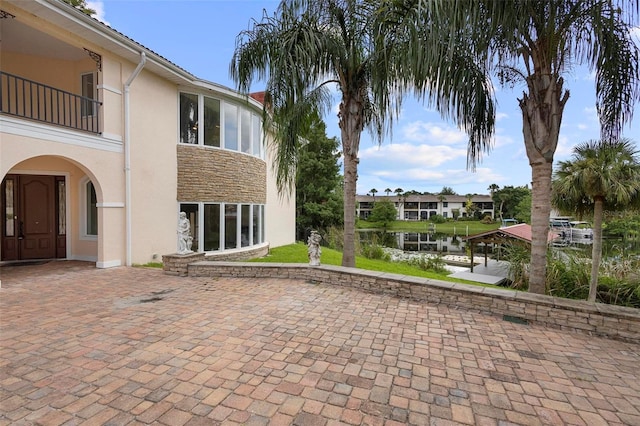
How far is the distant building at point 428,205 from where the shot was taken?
225 ft

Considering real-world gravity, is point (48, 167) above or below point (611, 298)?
above

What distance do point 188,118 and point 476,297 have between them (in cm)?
983

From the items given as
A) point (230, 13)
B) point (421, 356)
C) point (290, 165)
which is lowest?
point (421, 356)

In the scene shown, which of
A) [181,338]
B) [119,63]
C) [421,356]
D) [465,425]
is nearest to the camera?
[465,425]

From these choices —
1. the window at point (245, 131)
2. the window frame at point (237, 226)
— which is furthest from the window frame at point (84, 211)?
the window at point (245, 131)

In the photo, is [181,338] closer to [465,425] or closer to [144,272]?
[465,425]

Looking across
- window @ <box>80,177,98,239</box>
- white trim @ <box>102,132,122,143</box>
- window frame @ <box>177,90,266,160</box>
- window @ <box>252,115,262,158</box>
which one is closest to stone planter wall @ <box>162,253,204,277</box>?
window @ <box>80,177,98,239</box>

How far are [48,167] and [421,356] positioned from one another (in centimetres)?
1071

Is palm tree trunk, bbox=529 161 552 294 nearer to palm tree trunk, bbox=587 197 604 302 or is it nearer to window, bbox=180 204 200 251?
palm tree trunk, bbox=587 197 604 302

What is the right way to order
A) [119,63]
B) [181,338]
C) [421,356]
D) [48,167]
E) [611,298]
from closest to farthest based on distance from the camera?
1. [421,356]
2. [181,338]
3. [611,298]
4. [119,63]
5. [48,167]

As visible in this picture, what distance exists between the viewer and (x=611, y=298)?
576 cm

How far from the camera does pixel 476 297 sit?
16.8 feet

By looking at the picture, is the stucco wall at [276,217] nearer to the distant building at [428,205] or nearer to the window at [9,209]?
the window at [9,209]

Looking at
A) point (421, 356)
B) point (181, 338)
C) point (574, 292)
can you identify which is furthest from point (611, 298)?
point (181, 338)
